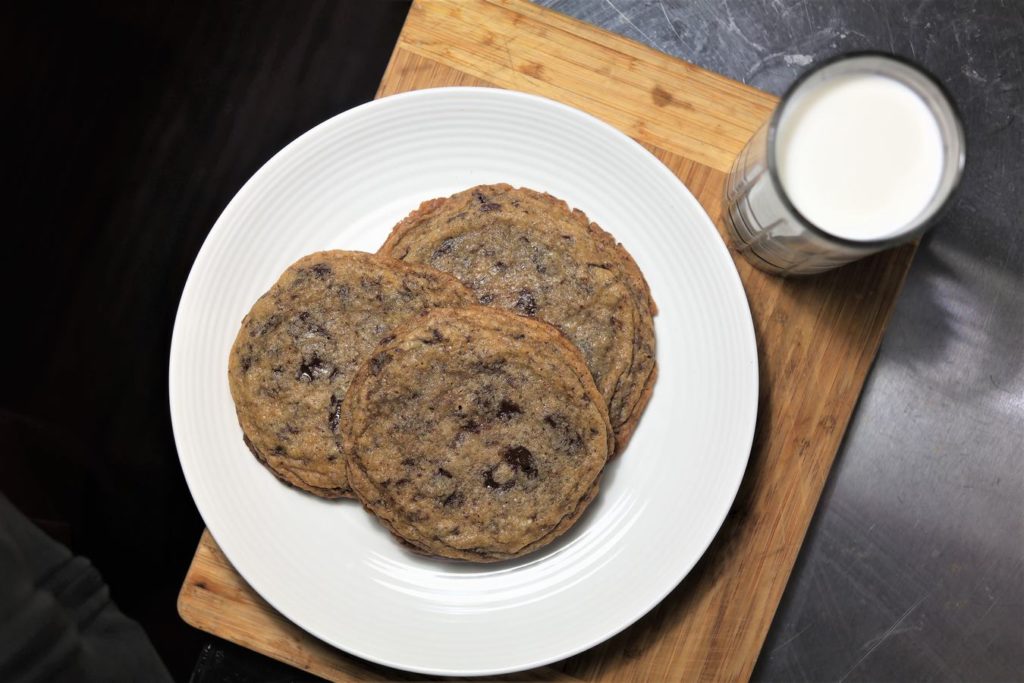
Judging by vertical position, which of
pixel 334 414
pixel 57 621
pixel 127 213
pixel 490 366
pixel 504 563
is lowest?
pixel 57 621

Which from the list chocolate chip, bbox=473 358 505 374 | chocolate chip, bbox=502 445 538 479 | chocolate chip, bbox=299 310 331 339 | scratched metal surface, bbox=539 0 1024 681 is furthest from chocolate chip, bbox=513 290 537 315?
scratched metal surface, bbox=539 0 1024 681

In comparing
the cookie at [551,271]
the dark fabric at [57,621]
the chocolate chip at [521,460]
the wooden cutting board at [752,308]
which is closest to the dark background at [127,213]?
the dark fabric at [57,621]

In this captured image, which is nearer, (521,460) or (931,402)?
(521,460)

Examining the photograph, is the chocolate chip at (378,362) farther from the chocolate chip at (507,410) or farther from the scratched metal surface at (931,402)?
the scratched metal surface at (931,402)

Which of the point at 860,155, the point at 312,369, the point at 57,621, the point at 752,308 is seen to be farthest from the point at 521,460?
the point at 57,621

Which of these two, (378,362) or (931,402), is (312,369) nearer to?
(378,362)

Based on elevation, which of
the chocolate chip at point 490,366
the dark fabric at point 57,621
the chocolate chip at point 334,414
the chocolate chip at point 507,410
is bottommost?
the dark fabric at point 57,621

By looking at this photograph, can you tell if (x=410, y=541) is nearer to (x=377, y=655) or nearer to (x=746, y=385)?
(x=377, y=655)
